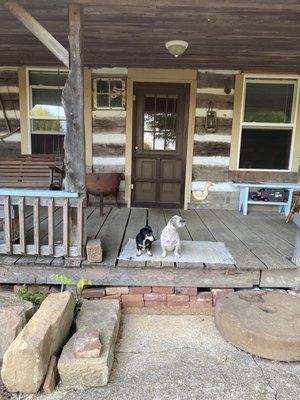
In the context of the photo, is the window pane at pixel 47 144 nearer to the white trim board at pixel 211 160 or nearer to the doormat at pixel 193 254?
the white trim board at pixel 211 160

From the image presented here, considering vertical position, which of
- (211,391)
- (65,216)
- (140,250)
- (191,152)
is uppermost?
(191,152)

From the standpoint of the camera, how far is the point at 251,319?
2.30 meters

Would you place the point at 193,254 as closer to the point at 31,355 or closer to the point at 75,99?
the point at 31,355

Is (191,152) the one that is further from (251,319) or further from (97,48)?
(251,319)

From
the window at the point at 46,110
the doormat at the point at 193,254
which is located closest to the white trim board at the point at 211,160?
the doormat at the point at 193,254

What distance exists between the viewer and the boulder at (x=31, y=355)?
6.00ft

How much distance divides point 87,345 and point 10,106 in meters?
3.99

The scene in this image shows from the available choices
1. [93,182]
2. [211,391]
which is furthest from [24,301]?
[93,182]

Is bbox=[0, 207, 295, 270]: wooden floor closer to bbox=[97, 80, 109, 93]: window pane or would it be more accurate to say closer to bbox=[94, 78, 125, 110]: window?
bbox=[94, 78, 125, 110]: window

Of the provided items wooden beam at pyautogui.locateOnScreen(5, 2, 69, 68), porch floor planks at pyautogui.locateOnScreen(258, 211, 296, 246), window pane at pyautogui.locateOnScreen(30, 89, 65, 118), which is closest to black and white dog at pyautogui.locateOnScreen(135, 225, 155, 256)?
porch floor planks at pyautogui.locateOnScreen(258, 211, 296, 246)

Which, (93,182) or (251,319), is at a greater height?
(93,182)

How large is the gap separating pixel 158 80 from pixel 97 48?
1.10 metres

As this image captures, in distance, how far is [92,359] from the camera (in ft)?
6.39

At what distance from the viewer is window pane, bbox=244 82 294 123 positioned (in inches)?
187
